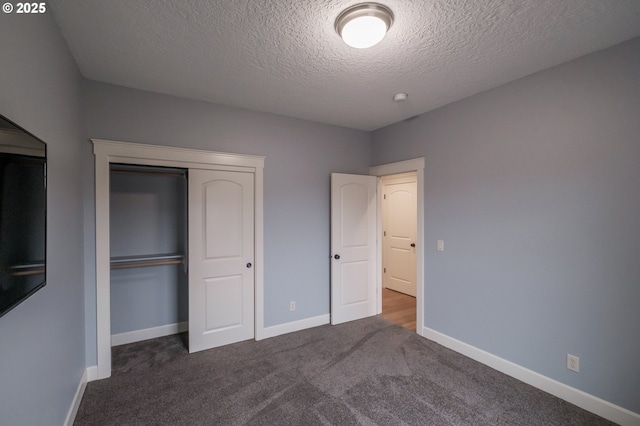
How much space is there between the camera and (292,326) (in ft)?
11.7

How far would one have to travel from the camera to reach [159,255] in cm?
334

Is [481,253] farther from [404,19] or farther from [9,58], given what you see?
[9,58]

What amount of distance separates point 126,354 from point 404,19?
152 inches

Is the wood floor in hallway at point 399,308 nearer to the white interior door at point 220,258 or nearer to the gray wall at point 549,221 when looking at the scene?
the gray wall at point 549,221

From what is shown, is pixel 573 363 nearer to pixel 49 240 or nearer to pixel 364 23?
pixel 364 23

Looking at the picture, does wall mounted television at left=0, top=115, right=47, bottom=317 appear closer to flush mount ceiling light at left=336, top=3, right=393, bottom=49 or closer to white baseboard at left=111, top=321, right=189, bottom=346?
flush mount ceiling light at left=336, top=3, right=393, bottom=49

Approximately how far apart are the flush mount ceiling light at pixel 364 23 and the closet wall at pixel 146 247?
2371mm

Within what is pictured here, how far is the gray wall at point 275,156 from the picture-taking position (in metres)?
2.63

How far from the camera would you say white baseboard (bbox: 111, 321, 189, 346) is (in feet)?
10.3

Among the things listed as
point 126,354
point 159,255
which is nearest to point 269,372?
point 126,354

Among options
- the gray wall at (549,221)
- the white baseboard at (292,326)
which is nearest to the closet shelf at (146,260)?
the white baseboard at (292,326)

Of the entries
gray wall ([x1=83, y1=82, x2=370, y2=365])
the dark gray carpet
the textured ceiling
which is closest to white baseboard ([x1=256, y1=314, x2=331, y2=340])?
gray wall ([x1=83, y1=82, x2=370, y2=365])

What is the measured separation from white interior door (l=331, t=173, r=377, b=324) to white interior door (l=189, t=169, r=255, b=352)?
1.12 m

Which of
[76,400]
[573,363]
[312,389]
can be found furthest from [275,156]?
[573,363]
